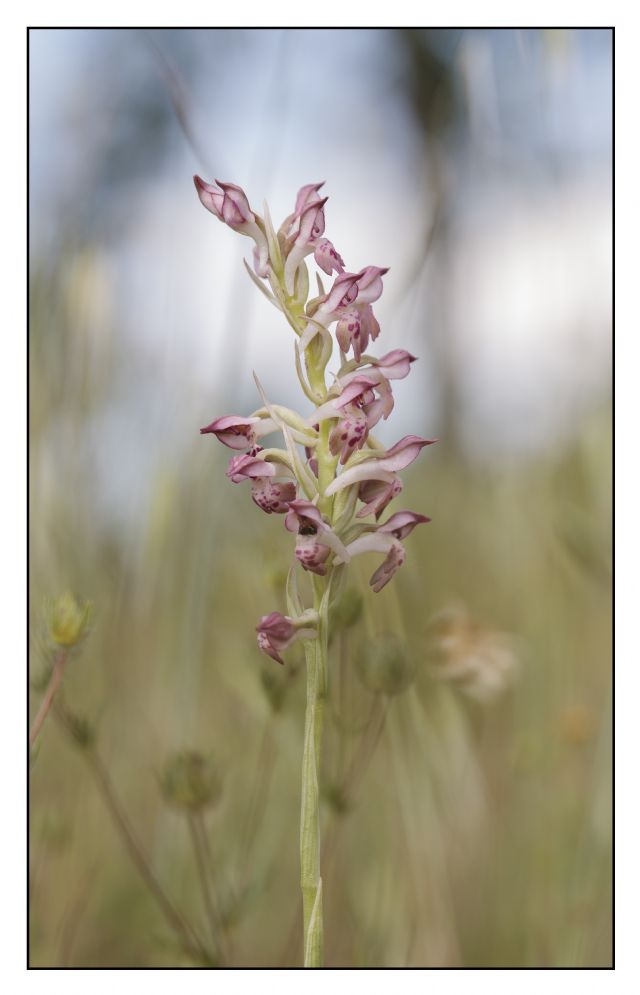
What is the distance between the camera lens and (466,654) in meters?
1.23

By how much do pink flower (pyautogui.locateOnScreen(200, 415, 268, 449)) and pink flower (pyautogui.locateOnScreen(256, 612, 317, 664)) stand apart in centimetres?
13

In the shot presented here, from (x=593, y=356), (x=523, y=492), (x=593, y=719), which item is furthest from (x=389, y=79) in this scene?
(x=593, y=719)

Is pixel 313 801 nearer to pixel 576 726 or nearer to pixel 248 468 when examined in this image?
pixel 248 468

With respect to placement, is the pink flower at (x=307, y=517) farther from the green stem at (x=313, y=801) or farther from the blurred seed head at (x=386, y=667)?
the blurred seed head at (x=386, y=667)

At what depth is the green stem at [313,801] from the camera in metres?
0.51

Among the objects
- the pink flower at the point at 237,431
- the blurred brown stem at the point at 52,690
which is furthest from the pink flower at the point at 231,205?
the blurred brown stem at the point at 52,690

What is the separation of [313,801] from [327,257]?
0.38 meters

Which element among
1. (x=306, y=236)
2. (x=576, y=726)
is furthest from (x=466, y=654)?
(x=306, y=236)

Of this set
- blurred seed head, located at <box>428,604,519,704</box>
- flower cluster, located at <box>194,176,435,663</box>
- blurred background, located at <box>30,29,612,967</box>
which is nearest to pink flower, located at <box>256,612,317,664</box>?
flower cluster, located at <box>194,176,435,663</box>

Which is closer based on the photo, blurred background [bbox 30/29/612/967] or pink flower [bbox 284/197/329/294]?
pink flower [bbox 284/197/329/294]

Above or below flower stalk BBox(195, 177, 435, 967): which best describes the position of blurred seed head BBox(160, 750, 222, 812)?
below

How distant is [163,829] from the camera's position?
117cm

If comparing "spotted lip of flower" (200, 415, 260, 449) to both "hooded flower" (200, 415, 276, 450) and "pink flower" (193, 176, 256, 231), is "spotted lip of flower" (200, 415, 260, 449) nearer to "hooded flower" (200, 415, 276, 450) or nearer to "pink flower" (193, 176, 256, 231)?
"hooded flower" (200, 415, 276, 450)

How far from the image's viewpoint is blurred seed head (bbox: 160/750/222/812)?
870mm
